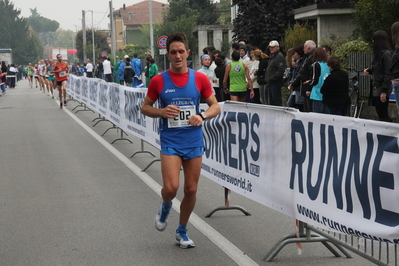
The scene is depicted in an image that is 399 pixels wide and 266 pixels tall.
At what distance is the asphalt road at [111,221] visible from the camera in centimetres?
589

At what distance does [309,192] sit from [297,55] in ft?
28.8

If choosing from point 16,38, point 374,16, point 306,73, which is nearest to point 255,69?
point 306,73

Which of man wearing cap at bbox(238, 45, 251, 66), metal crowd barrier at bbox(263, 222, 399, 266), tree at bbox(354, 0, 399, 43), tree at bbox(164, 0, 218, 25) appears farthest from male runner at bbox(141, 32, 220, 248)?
tree at bbox(164, 0, 218, 25)

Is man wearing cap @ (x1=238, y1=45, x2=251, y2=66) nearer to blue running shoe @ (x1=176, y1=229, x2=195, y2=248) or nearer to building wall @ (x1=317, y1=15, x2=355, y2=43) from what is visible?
building wall @ (x1=317, y1=15, x2=355, y2=43)

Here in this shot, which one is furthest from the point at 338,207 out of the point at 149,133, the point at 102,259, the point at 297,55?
the point at 297,55

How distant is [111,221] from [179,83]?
2.00 meters

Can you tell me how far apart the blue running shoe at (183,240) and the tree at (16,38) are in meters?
150

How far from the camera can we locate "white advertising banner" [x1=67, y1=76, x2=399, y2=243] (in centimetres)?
452

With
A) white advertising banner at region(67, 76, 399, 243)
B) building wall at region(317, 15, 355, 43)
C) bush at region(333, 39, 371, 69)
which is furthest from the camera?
building wall at region(317, 15, 355, 43)

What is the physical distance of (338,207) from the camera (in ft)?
16.5

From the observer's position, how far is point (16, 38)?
15338 centimetres

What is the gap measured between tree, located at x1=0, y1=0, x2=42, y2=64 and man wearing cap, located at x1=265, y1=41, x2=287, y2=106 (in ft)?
464

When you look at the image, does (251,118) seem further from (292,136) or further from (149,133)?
(149,133)

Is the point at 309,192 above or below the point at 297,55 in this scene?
below
